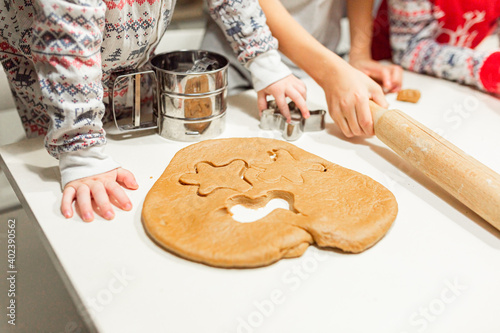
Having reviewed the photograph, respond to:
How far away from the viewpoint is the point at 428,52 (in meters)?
1.24

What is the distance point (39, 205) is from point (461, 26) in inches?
47.9

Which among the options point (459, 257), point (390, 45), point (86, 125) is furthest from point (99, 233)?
point (390, 45)

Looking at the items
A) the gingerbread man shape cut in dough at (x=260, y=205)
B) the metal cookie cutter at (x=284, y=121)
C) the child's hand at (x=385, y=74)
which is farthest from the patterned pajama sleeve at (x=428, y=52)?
the gingerbread man shape cut in dough at (x=260, y=205)

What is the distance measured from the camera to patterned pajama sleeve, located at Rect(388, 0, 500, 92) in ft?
3.70

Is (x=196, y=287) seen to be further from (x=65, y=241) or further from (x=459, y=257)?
(x=459, y=257)

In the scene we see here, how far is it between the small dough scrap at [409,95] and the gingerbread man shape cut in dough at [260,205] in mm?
423

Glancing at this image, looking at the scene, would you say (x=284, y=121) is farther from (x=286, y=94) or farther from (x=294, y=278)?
(x=294, y=278)

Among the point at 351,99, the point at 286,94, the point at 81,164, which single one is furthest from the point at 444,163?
the point at 81,164

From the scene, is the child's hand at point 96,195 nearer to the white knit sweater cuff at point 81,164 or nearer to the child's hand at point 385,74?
the white knit sweater cuff at point 81,164

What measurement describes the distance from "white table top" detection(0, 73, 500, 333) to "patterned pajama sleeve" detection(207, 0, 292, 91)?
0.35m

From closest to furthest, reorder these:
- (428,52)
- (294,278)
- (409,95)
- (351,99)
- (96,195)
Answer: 1. (294,278)
2. (96,195)
3. (351,99)
4. (409,95)
5. (428,52)

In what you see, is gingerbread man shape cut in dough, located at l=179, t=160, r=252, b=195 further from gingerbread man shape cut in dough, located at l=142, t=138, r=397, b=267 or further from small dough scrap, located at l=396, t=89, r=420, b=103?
small dough scrap, located at l=396, t=89, r=420, b=103

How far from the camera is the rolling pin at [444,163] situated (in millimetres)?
631

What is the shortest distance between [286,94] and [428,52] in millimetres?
579
